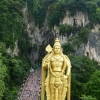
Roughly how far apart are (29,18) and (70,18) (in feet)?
29.8

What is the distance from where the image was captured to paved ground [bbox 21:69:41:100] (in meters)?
24.6

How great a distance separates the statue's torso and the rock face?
2573cm

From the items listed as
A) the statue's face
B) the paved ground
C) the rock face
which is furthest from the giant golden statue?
the rock face

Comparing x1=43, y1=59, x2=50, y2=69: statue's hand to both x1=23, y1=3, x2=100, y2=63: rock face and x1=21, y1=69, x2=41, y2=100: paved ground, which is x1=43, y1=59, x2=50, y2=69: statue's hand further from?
x1=23, y1=3, x2=100, y2=63: rock face

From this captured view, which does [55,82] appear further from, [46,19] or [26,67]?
[46,19]

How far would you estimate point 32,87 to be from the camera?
91.1 feet

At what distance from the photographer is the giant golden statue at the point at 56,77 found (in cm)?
791

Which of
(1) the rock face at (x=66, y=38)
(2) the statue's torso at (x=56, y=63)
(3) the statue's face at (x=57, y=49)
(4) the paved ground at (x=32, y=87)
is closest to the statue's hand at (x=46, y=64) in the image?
(2) the statue's torso at (x=56, y=63)

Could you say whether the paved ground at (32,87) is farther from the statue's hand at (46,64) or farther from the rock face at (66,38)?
the statue's hand at (46,64)

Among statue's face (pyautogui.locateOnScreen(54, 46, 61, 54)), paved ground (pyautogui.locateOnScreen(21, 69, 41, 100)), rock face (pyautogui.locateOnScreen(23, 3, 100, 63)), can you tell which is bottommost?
paved ground (pyautogui.locateOnScreen(21, 69, 41, 100))

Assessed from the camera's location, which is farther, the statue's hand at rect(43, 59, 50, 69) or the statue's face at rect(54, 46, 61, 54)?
the statue's face at rect(54, 46, 61, 54)

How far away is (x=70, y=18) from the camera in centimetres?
3653

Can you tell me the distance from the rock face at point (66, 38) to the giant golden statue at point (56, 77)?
1012 inches

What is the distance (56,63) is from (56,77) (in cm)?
40
